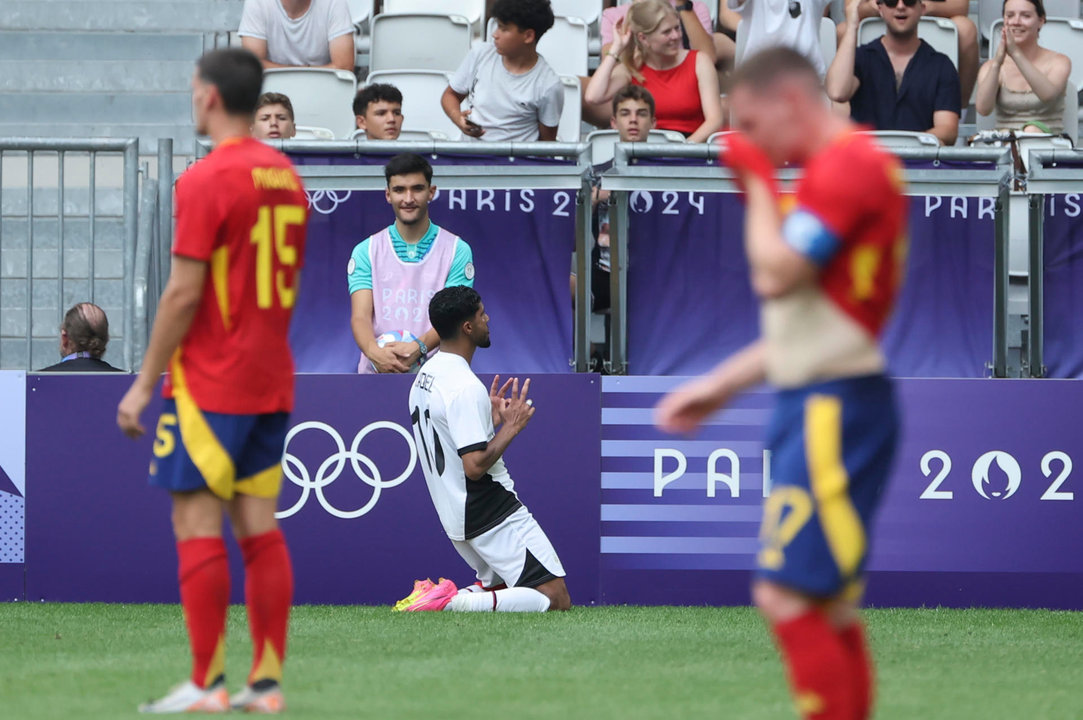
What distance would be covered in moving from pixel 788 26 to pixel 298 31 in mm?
3680

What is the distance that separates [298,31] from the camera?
11.9m

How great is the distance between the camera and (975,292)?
8727 millimetres

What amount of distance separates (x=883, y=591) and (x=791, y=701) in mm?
3484

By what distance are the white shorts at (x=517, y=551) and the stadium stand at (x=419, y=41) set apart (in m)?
5.59

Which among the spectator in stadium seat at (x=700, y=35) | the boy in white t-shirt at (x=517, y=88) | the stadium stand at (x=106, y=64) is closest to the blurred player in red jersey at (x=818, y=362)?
the boy in white t-shirt at (x=517, y=88)

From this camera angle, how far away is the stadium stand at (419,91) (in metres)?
11.7

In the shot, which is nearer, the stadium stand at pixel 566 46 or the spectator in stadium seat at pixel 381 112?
the spectator in stadium seat at pixel 381 112

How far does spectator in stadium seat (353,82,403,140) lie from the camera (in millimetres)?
9734

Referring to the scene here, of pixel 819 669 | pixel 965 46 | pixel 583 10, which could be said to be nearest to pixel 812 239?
pixel 819 669

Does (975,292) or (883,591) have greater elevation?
(975,292)

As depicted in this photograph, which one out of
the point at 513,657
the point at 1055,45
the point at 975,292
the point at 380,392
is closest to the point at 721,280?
the point at 975,292

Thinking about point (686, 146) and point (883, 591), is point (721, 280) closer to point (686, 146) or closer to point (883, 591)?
point (686, 146)

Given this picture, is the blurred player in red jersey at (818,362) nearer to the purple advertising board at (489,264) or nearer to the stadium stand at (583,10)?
the purple advertising board at (489,264)

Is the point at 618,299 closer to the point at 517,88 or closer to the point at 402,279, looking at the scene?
the point at 402,279
